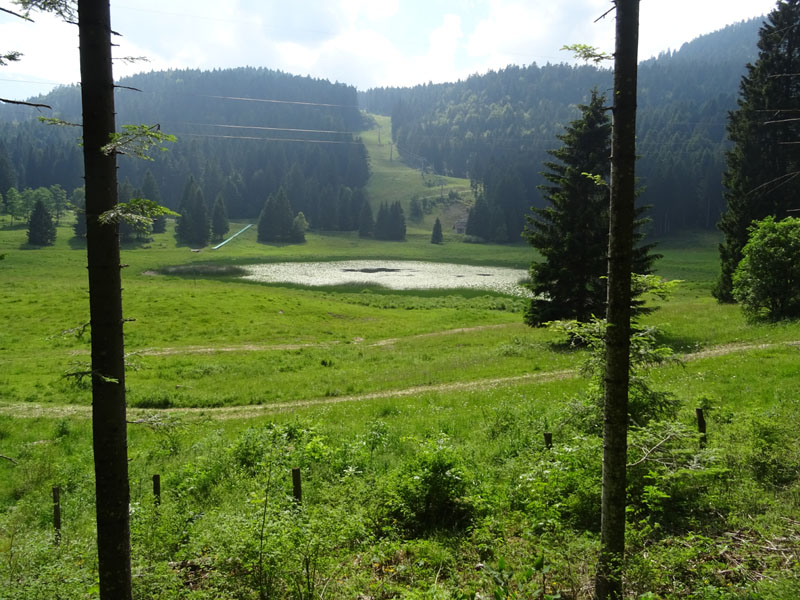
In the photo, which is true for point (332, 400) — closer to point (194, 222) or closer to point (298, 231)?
point (194, 222)

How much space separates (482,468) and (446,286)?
72.1m

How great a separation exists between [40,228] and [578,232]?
11813cm

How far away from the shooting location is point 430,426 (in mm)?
16000

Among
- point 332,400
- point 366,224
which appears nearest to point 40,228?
point 366,224

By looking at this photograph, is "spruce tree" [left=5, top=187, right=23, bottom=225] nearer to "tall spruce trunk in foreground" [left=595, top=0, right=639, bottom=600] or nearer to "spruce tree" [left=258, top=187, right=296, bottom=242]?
"spruce tree" [left=258, top=187, right=296, bottom=242]

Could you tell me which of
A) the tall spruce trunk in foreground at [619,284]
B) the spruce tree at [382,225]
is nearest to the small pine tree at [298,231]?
the spruce tree at [382,225]

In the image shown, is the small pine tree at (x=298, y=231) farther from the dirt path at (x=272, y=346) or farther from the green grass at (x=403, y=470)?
the green grass at (x=403, y=470)

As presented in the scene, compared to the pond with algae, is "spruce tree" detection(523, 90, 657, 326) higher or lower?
higher

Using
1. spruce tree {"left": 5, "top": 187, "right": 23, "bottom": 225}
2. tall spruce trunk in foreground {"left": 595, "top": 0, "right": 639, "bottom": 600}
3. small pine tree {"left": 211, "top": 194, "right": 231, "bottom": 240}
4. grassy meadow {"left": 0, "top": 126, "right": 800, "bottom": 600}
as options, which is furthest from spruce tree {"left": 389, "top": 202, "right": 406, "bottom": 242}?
→ tall spruce trunk in foreground {"left": 595, "top": 0, "right": 639, "bottom": 600}

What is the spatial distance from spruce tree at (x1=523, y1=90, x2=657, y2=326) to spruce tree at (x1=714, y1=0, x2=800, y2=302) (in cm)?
1630

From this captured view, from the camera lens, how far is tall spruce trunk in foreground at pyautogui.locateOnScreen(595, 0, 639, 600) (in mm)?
5715

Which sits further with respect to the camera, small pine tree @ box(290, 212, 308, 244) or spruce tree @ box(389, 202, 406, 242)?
spruce tree @ box(389, 202, 406, 242)

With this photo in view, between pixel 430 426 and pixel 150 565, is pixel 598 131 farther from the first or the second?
pixel 150 565

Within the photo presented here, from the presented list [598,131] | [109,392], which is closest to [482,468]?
[109,392]
